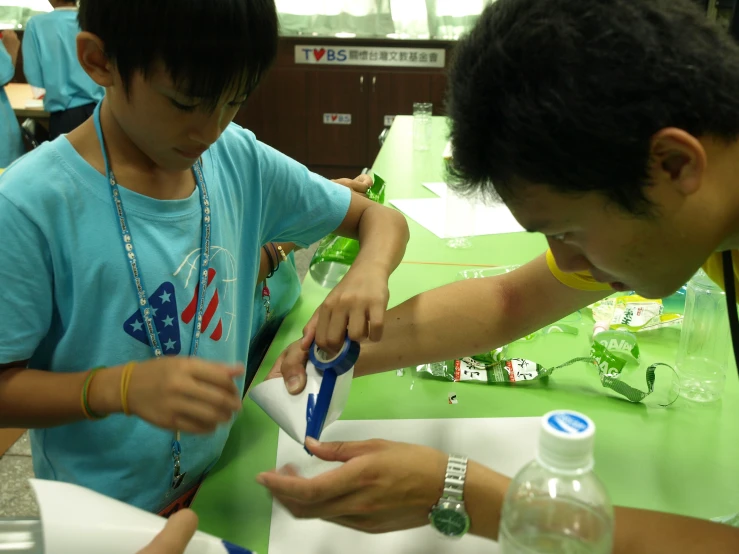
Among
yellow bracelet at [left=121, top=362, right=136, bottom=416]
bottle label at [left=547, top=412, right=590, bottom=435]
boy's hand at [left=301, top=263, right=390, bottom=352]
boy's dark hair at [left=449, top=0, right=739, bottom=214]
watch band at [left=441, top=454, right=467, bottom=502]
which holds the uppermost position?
boy's dark hair at [left=449, top=0, right=739, bottom=214]

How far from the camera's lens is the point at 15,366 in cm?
78

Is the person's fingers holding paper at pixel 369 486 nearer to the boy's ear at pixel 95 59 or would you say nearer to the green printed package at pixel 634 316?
the boy's ear at pixel 95 59

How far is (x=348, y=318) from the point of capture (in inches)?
34.9

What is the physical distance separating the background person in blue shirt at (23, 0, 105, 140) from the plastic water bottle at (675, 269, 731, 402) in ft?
9.89

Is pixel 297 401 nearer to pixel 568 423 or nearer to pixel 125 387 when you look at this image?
pixel 125 387

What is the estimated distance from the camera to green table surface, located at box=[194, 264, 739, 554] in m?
0.84

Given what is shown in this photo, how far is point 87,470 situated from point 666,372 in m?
0.91

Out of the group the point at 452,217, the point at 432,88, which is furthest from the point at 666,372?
the point at 432,88

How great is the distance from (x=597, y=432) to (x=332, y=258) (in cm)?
65

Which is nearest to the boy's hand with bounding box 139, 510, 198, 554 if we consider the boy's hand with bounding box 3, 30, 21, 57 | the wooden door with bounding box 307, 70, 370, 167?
the wooden door with bounding box 307, 70, 370, 167

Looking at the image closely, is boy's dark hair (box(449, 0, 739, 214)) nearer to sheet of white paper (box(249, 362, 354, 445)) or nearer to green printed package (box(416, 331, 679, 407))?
sheet of white paper (box(249, 362, 354, 445))

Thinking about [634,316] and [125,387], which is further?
[634,316]

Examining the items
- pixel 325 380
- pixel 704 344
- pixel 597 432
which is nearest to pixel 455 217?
pixel 704 344

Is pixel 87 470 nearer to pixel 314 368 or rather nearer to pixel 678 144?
pixel 314 368
